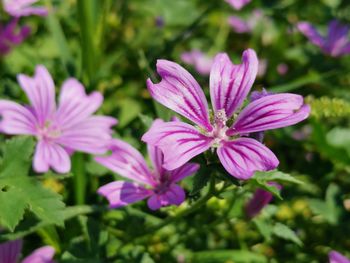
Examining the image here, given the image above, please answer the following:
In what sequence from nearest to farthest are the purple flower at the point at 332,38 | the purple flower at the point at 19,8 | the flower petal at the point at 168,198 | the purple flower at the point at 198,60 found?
1. the flower petal at the point at 168,198
2. the purple flower at the point at 19,8
3. the purple flower at the point at 332,38
4. the purple flower at the point at 198,60

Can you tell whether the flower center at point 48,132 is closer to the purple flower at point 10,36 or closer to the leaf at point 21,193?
the leaf at point 21,193

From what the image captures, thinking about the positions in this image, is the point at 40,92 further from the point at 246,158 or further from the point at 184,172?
the point at 246,158

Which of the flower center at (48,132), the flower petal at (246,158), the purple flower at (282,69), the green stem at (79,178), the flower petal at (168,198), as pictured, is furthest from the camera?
the purple flower at (282,69)

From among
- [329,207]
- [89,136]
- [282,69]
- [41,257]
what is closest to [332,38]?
[282,69]

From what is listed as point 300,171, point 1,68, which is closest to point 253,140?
point 300,171

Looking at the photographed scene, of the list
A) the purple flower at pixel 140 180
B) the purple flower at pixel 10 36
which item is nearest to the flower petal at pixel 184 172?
the purple flower at pixel 140 180

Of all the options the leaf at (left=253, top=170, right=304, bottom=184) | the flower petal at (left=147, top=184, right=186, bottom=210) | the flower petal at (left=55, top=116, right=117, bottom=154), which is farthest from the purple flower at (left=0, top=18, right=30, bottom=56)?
the leaf at (left=253, top=170, right=304, bottom=184)
